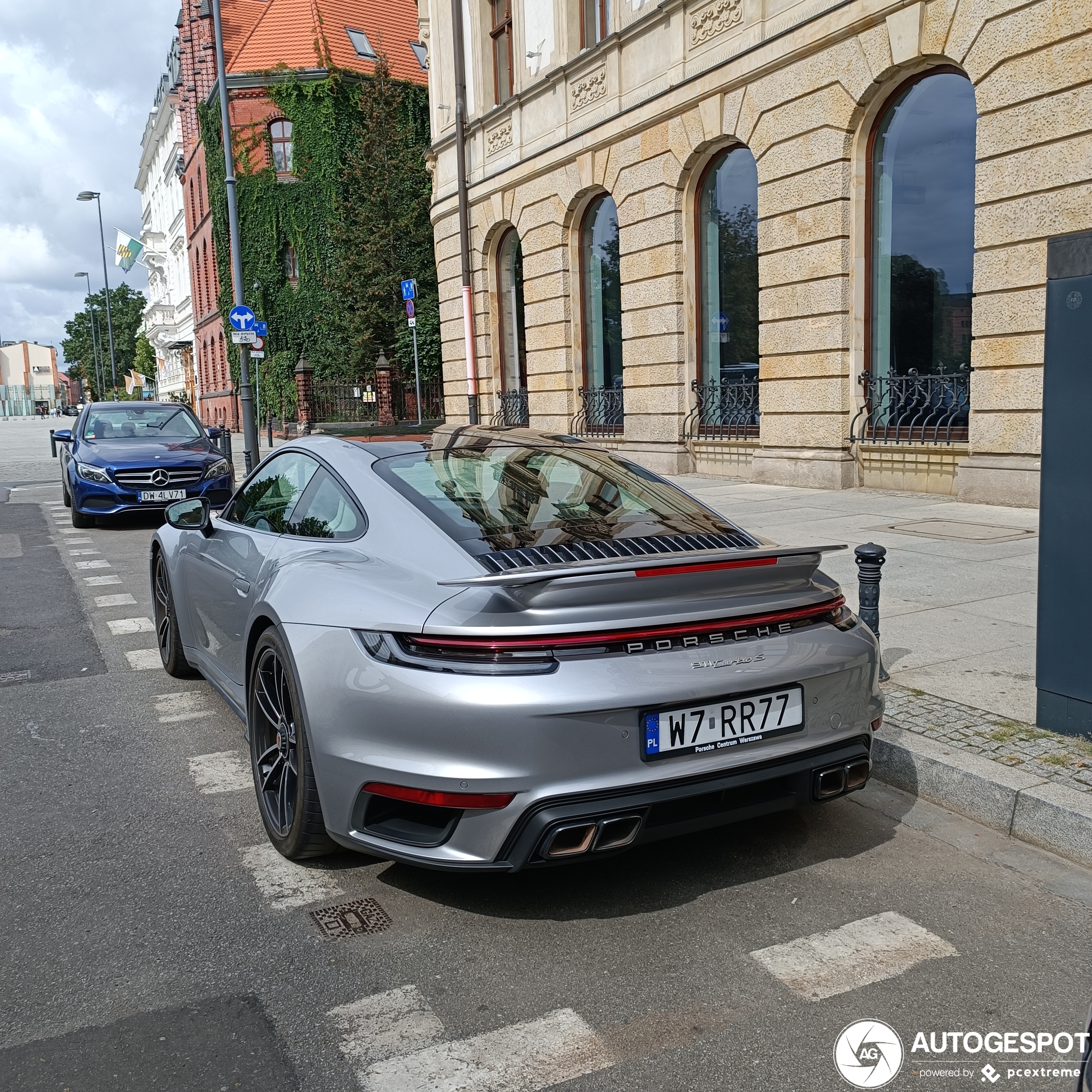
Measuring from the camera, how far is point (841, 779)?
3.31 metres

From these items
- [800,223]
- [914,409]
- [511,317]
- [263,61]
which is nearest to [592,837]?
[914,409]

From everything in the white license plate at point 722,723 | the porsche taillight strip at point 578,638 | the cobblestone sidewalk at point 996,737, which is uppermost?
the porsche taillight strip at point 578,638

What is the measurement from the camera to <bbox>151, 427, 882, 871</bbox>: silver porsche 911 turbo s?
287 centimetres

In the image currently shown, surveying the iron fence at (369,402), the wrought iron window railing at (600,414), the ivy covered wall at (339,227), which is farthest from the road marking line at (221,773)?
the ivy covered wall at (339,227)

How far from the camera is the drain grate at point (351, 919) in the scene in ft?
10.3

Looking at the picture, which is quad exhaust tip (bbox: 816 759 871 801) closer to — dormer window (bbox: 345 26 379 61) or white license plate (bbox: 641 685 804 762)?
white license plate (bbox: 641 685 804 762)

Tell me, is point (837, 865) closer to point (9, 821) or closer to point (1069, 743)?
point (1069, 743)

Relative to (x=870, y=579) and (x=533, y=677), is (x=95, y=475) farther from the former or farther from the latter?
(x=533, y=677)

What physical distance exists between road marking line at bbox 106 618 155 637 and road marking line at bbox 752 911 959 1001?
5.67 metres

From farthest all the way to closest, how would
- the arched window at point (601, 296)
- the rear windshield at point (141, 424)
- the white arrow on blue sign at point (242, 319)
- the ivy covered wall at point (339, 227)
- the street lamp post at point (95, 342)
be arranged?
the street lamp post at point (95, 342), the ivy covered wall at point (339, 227), the white arrow on blue sign at point (242, 319), the arched window at point (601, 296), the rear windshield at point (141, 424)

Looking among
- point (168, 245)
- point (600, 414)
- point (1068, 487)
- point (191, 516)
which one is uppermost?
point (168, 245)

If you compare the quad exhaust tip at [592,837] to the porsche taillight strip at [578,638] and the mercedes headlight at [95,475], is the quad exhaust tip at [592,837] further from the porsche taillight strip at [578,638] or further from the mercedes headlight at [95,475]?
the mercedes headlight at [95,475]

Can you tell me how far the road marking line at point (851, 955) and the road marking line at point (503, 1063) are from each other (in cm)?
60

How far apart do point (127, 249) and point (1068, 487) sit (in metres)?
69.5
